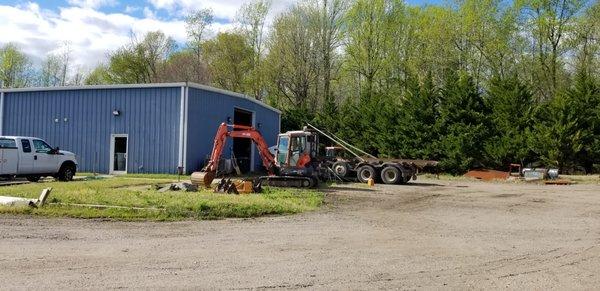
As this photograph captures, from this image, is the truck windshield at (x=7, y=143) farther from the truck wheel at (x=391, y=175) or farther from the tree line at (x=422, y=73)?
the tree line at (x=422, y=73)

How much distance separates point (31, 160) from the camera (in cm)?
2048

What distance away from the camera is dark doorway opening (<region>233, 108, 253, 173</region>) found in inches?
1238

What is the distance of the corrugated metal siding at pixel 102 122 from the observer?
2608 cm

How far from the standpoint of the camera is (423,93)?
37375mm

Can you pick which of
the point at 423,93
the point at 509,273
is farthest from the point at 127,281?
the point at 423,93

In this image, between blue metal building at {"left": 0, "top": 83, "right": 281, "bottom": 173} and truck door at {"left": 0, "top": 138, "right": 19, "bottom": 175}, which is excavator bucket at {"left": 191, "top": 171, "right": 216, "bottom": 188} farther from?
truck door at {"left": 0, "top": 138, "right": 19, "bottom": 175}

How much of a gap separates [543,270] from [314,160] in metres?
15.1

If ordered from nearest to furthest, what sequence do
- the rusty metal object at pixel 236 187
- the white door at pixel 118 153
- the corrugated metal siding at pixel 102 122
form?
the rusty metal object at pixel 236 187 < the corrugated metal siding at pixel 102 122 < the white door at pixel 118 153

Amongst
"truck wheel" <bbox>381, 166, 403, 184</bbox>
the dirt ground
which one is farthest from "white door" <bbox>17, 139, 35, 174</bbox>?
"truck wheel" <bbox>381, 166, 403, 184</bbox>

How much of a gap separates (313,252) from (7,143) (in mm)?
16151

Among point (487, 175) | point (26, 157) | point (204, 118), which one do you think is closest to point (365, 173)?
point (204, 118)

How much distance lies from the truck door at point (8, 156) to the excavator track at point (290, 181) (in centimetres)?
939

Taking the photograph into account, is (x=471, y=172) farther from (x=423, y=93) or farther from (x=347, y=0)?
(x=347, y=0)

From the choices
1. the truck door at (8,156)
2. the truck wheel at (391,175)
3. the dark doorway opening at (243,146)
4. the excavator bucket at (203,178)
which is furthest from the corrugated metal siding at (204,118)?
the truck wheel at (391,175)
